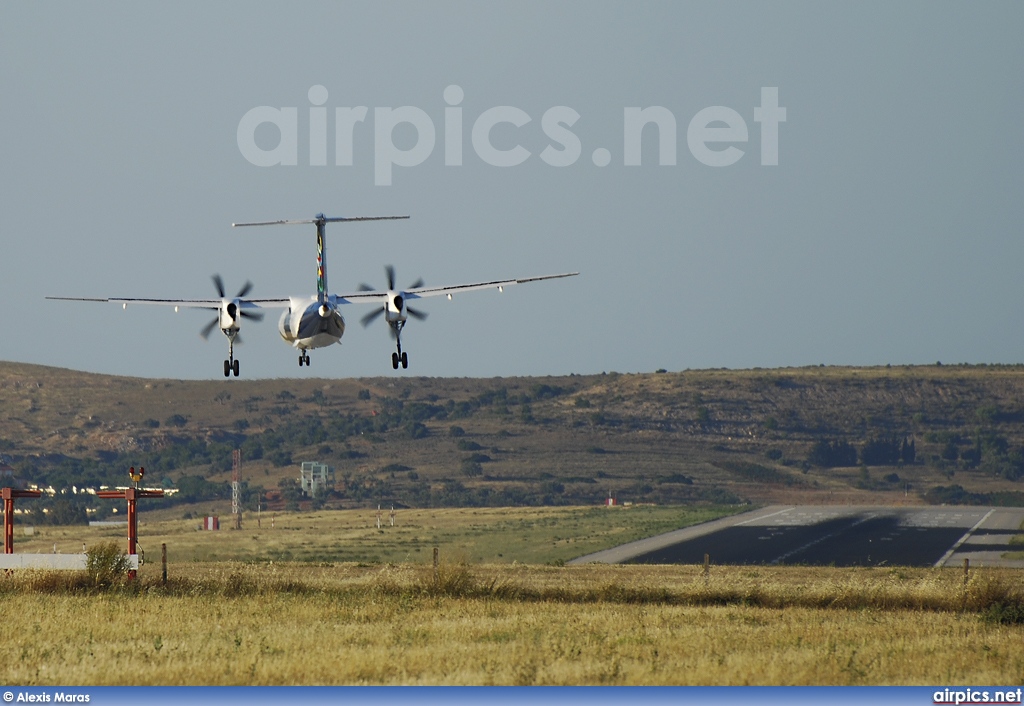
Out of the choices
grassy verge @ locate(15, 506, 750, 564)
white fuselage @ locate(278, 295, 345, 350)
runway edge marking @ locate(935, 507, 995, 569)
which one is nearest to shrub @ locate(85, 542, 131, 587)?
white fuselage @ locate(278, 295, 345, 350)

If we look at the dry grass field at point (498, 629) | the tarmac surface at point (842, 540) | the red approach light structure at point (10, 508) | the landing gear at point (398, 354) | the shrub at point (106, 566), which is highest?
the landing gear at point (398, 354)

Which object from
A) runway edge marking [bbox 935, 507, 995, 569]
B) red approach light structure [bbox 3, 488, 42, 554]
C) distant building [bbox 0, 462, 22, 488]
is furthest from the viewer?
distant building [bbox 0, 462, 22, 488]

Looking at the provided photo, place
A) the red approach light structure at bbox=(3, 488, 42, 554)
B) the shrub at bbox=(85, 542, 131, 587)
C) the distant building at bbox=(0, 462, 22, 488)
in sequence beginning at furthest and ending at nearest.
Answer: the distant building at bbox=(0, 462, 22, 488)
the red approach light structure at bbox=(3, 488, 42, 554)
the shrub at bbox=(85, 542, 131, 587)

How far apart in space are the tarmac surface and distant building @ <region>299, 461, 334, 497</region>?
58.5m

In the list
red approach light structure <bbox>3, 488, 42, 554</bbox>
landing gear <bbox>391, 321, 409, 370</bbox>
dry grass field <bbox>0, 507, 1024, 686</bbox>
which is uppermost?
landing gear <bbox>391, 321, 409, 370</bbox>

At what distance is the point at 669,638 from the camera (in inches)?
1443

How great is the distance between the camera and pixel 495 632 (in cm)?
3778

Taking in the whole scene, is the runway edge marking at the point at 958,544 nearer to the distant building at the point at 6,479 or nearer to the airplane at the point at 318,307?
the airplane at the point at 318,307

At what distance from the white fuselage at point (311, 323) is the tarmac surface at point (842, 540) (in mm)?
35017

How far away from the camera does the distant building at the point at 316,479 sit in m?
164

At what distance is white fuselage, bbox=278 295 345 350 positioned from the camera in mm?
49250

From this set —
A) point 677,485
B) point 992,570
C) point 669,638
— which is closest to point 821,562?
point 992,570

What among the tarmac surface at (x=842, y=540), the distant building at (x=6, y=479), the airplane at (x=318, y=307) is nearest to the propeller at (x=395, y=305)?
the airplane at (x=318, y=307)

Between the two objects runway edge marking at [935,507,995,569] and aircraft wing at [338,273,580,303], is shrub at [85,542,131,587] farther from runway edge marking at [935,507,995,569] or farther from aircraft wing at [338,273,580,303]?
runway edge marking at [935,507,995,569]
